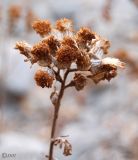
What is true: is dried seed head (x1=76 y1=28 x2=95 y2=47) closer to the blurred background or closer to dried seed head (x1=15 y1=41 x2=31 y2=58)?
dried seed head (x1=15 y1=41 x2=31 y2=58)

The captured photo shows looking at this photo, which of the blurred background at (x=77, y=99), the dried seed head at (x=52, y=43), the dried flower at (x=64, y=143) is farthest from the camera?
the blurred background at (x=77, y=99)

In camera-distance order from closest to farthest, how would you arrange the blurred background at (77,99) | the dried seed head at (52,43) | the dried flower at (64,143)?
the dried flower at (64,143) → the dried seed head at (52,43) → the blurred background at (77,99)

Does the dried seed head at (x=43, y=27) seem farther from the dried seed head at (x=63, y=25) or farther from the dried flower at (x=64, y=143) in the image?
the dried flower at (x=64, y=143)

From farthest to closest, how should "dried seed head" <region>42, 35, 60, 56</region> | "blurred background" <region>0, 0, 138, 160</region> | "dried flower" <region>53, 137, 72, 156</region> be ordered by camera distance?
"blurred background" <region>0, 0, 138, 160</region> < "dried seed head" <region>42, 35, 60, 56</region> < "dried flower" <region>53, 137, 72, 156</region>

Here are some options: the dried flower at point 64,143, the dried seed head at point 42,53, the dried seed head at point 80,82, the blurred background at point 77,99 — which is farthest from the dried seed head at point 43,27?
the blurred background at point 77,99

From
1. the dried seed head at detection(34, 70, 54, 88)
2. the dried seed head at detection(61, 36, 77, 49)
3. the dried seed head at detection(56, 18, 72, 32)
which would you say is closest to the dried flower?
the dried seed head at detection(34, 70, 54, 88)

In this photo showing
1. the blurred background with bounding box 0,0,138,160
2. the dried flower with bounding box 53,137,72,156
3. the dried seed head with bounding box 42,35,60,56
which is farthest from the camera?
the blurred background with bounding box 0,0,138,160

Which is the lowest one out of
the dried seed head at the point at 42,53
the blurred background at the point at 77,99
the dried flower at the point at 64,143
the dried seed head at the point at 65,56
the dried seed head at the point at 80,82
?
the dried flower at the point at 64,143
